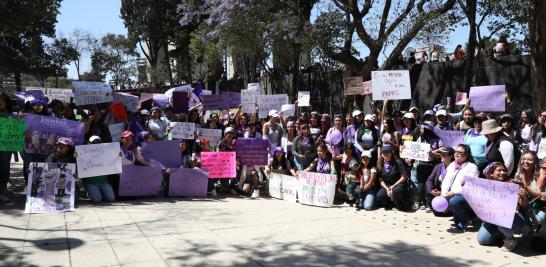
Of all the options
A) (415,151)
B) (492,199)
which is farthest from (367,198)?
(492,199)

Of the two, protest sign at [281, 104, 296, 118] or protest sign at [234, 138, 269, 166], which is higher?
protest sign at [281, 104, 296, 118]

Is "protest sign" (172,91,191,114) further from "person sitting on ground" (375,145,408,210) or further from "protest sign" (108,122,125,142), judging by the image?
"person sitting on ground" (375,145,408,210)

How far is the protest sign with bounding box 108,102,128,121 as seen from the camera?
9539mm

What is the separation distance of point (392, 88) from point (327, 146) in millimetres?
1887

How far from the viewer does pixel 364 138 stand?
8.83 m

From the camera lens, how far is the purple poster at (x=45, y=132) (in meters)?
8.07

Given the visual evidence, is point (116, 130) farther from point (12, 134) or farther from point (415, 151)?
point (415, 151)

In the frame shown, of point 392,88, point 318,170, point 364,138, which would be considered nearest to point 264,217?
point 318,170

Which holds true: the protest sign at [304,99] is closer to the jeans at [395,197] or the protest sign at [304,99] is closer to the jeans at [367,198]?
the jeans at [367,198]

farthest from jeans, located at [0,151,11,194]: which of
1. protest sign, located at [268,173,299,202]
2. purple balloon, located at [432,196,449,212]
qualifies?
purple balloon, located at [432,196,449,212]

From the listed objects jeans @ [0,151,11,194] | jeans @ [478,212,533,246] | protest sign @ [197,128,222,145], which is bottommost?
jeans @ [478,212,533,246]

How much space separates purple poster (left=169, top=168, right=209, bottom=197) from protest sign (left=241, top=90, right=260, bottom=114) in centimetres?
279

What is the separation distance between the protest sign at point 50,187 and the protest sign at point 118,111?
78.7 inches

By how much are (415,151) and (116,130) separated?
5.51 meters
